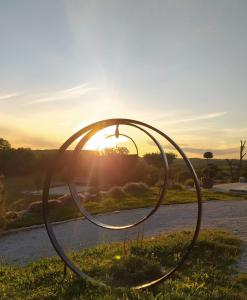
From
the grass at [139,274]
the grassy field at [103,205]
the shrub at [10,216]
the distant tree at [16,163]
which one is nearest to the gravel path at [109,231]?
the grass at [139,274]

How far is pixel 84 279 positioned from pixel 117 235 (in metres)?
5.89

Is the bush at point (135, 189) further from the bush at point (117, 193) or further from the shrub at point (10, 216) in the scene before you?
the shrub at point (10, 216)

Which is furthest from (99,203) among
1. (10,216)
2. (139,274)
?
(139,274)

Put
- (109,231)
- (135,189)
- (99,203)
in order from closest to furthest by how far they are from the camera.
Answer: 1. (109,231)
2. (99,203)
3. (135,189)

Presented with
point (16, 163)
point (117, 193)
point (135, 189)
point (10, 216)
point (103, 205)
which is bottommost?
point (10, 216)

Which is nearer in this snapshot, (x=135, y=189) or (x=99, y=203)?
(x=99, y=203)

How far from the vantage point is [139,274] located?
8.00 metres

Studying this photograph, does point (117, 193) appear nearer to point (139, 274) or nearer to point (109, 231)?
point (109, 231)

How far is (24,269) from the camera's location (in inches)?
360

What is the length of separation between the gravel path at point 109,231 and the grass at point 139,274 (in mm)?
722

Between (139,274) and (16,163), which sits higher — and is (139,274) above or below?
below

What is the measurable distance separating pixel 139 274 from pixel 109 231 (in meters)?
6.37

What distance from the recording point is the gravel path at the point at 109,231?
11710 millimetres

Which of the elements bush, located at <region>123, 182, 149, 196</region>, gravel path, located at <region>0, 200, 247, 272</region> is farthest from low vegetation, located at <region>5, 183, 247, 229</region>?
gravel path, located at <region>0, 200, 247, 272</region>
